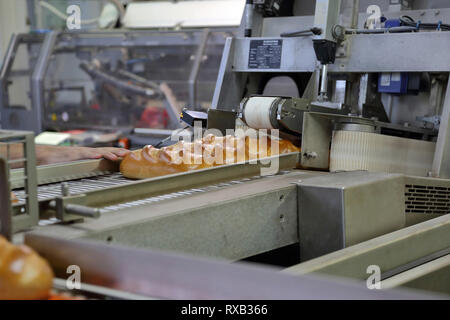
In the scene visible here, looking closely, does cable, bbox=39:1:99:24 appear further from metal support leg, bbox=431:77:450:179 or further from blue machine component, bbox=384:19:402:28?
metal support leg, bbox=431:77:450:179

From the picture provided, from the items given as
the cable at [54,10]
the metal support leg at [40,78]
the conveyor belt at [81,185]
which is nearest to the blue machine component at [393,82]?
the conveyor belt at [81,185]

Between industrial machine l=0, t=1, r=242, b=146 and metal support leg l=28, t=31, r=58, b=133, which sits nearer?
industrial machine l=0, t=1, r=242, b=146

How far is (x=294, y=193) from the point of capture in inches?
48.7

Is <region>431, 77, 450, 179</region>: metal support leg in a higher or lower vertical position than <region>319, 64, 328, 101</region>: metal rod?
lower

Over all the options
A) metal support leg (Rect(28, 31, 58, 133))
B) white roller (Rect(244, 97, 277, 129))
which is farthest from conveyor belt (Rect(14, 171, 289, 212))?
metal support leg (Rect(28, 31, 58, 133))

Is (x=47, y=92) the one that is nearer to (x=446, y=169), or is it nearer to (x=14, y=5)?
(x=14, y=5)

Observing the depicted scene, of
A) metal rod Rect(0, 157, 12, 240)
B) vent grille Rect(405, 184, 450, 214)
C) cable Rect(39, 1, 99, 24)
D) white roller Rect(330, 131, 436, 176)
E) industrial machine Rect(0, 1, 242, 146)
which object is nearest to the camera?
metal rod Rect(0, 157, 12, 240)

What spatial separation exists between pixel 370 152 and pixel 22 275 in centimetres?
121

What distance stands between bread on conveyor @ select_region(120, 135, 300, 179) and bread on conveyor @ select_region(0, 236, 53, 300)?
0.72 metres

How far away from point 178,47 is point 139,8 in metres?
0.86

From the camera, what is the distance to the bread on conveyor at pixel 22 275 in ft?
2.10

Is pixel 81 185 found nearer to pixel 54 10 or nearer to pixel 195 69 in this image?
pixel 195 69

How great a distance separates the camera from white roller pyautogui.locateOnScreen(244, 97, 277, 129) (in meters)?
1.61

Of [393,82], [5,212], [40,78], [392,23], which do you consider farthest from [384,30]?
[40,78]
